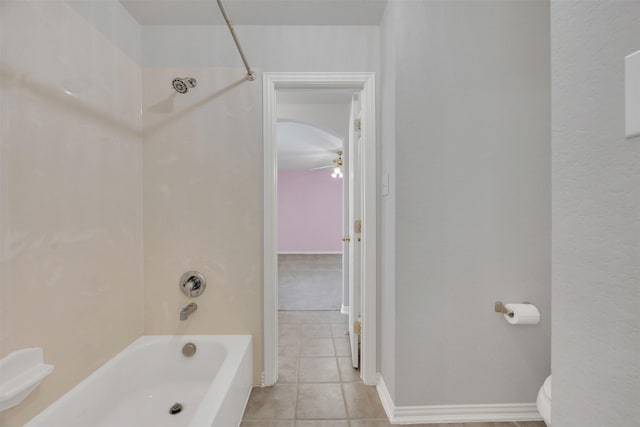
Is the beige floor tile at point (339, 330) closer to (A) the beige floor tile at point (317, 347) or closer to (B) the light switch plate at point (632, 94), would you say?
(A) the beige floor tile at point (317, 347)

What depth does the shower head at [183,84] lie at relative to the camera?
5.36 feet

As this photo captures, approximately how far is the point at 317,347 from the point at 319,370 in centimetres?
34

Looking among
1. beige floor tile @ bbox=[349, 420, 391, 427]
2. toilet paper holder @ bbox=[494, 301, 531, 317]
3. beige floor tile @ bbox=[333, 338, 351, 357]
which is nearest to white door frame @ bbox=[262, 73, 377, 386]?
beige floor tile @ bbox=[349, 420, 391, 427]

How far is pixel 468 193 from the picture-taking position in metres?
1.52

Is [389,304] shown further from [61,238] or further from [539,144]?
[61,238]

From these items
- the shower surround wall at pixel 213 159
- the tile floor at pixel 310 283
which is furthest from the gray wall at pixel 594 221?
the tile floor at pixel 310 283

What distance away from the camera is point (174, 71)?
71.0 inches

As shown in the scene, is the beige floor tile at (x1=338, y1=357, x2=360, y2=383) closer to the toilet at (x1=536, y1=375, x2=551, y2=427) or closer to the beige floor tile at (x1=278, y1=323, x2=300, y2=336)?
the beige floor tile at (x1=278, y1=323, x2=300, y2=336)

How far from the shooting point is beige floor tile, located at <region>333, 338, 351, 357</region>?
7.38ft

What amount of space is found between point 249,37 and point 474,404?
2570 millimetres

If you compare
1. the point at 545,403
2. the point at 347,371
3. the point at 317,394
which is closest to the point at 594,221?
the point at 545,403

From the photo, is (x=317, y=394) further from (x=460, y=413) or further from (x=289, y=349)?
(x=460, y=413)

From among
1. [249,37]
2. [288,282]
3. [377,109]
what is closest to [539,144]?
[377,109]

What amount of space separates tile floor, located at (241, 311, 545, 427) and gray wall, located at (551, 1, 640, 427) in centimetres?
124
